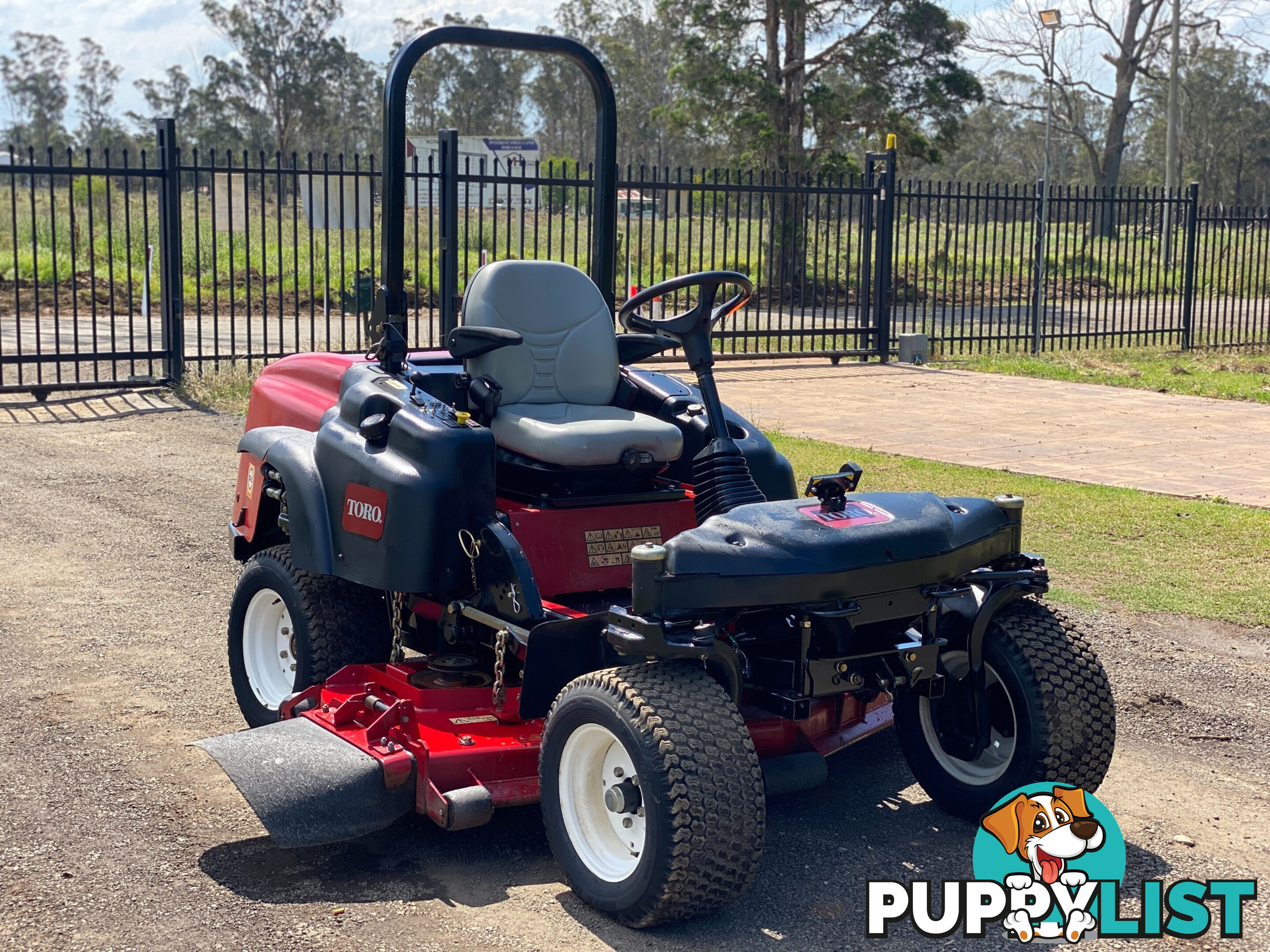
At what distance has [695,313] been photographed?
409 cm

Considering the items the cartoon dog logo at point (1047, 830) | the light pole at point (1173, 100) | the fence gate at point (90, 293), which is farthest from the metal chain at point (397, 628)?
the light pole at point (1173, 100)

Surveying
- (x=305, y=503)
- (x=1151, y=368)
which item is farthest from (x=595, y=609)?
(x=1151, y=368)

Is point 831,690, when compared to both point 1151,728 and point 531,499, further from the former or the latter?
point 1151,728

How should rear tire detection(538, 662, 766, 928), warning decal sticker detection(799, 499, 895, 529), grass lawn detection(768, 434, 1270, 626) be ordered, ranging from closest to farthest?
rear tire detection(538, 662, 766, 928) < warning decal sticker detection(799, 499, 895, 529) < grass lawn detection(768, 434, 1270, 626)

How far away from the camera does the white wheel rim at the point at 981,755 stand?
370 centimetres

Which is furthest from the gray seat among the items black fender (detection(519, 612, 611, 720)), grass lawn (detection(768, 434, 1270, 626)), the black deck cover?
grass lawn (detection(768, 434, 1270, 626))

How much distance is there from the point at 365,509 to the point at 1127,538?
467 cm

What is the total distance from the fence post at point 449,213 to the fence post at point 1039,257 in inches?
301

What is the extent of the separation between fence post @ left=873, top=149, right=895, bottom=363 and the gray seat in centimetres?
1186

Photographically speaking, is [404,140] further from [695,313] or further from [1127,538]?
[1127,538]

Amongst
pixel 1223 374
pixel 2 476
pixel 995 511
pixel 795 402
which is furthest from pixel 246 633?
pixel 1223 374

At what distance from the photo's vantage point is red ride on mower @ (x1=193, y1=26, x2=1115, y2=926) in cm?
323

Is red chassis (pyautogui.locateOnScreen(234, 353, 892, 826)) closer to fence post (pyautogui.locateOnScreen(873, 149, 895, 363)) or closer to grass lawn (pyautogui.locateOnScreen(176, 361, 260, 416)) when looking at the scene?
grass lawn (pyautogui.locateOnScreen(176, 361, 260, 416))

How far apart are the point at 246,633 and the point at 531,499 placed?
1245mm
